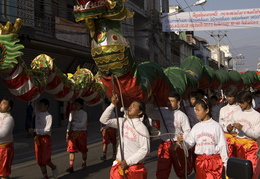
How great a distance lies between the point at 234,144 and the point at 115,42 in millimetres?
3080

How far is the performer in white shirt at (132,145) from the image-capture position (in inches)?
186

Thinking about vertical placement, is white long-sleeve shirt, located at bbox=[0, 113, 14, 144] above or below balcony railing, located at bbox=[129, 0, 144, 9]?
below

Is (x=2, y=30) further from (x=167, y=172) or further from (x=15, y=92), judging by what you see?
(x=167, y=172)

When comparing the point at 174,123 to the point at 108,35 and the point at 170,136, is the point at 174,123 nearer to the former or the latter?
the point at 170,136

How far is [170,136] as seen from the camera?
6.07 m

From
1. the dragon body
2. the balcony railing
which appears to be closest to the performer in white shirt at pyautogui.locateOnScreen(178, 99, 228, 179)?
the dragon body

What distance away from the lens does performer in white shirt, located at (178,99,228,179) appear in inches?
195

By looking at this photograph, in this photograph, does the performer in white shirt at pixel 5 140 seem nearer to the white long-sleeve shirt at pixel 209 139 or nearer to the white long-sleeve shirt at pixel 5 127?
the white long-sleeve shirt at pixel 5 127

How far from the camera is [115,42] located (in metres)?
4.83

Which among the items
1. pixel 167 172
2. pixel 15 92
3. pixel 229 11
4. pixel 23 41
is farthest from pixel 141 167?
pixel 229 11

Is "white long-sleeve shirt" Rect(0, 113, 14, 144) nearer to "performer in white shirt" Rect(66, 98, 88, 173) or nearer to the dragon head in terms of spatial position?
"performer in white shirt" Rect(66, 98, 88, 173)

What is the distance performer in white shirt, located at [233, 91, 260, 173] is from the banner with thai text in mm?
12539

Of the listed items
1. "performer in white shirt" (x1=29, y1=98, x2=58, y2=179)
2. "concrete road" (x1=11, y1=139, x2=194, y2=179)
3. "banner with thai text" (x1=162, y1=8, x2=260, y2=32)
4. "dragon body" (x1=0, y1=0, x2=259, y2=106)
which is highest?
"banner with thai text" (x1=162, y1=8, x2=260, y2=32)

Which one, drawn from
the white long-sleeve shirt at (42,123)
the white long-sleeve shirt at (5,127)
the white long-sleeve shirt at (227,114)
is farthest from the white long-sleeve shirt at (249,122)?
the white long-sleeve shirt at (5,127)
